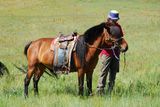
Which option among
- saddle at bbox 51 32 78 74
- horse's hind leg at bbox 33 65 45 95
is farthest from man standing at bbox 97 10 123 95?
horse's hind leg at bbox 33 65 45 95

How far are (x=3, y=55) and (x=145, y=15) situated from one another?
25.3 m

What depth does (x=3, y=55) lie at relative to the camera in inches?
780

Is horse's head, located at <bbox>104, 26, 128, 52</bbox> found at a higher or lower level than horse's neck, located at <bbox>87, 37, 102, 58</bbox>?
higher

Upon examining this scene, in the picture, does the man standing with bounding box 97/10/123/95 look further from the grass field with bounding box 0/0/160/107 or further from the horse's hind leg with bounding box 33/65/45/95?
the horse's hind leg with bounding box 33/65/45/95

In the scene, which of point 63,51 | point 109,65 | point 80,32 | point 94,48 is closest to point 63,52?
point 63,51

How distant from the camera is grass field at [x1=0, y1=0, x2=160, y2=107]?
844 cm

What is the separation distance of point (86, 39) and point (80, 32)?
21468mm

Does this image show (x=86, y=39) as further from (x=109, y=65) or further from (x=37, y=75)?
(x=37, y=75)

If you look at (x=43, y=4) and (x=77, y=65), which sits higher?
(x=77, y=65)

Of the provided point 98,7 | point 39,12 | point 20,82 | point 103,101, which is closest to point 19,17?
point 39,12

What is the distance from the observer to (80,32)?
1240 inches

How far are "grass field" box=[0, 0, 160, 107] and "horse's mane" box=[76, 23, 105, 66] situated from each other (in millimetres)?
920

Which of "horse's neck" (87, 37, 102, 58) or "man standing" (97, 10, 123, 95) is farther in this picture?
"man standing" (97, 10, 123, 95)

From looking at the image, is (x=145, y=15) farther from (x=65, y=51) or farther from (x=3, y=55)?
(x=65, y=51)
